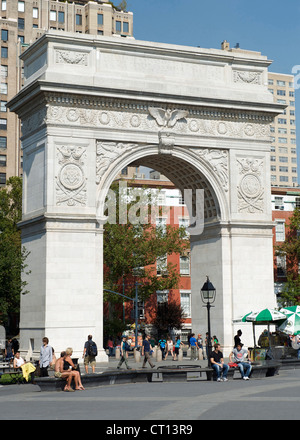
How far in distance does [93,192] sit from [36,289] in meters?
5.44

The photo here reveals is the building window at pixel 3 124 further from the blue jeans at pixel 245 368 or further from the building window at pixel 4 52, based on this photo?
the blue jeans at pixel 245 368

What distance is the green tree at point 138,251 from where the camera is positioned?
61.1 meters

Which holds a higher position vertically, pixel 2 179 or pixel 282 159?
pixel 282 159

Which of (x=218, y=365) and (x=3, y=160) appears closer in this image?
(x=218, y=365)

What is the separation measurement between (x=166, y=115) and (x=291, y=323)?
41.2ft

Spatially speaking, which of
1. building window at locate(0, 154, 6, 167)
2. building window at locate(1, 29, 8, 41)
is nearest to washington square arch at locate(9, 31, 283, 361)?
building window at locate(0, 154, 6, 167)

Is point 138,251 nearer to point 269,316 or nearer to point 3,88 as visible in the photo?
point 269,316

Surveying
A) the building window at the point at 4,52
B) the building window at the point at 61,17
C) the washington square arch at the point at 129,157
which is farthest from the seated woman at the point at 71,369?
the building window at the point at 61,17

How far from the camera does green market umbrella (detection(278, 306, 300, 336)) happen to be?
113 ft

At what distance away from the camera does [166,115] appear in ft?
132

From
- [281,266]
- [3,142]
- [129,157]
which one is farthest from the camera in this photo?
[3,142]

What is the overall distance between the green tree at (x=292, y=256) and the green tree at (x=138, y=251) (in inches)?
364

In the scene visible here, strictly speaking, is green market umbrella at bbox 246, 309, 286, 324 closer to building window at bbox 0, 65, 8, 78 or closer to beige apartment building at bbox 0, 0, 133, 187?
beige apartment building at bbox 0, 0, 133, 187

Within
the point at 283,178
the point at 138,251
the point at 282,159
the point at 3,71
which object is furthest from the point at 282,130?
the point at 138,251
